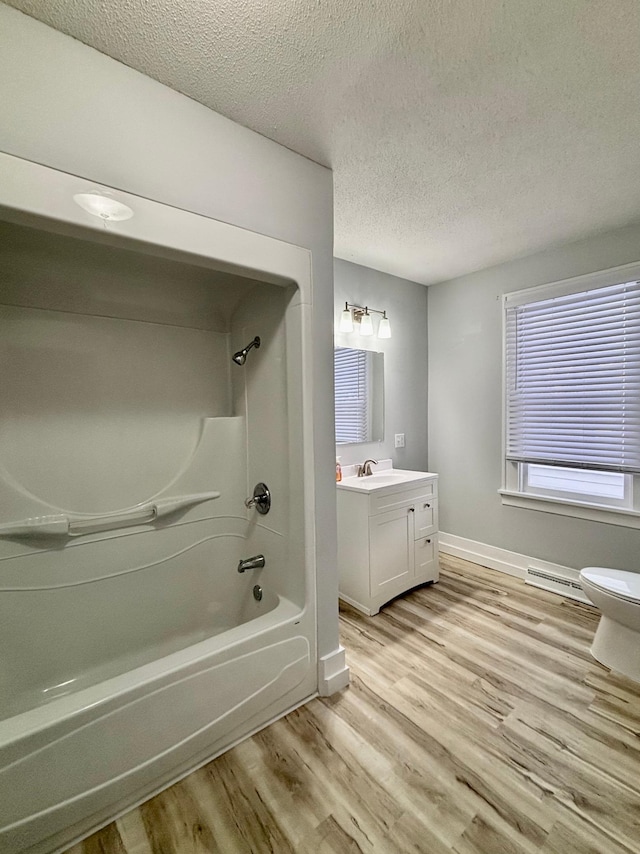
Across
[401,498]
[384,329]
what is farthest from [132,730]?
[384,329]

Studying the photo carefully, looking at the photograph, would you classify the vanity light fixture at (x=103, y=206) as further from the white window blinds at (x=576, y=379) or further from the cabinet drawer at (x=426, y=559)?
the white window blinds at (x=576, y=379)

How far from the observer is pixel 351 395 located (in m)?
2.90

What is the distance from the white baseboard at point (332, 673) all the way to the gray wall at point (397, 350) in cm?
135

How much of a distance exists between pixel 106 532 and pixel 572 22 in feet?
8.11

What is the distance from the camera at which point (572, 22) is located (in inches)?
43.2

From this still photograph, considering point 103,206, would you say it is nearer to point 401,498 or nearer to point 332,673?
point 332,673

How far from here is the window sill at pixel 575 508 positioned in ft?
7.80

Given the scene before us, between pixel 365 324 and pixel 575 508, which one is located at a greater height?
pixel 365 324

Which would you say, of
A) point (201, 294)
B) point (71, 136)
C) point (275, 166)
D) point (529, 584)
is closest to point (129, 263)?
point (201, 294)

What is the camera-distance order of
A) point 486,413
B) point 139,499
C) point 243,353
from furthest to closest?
point 486,413, point 243,353, point 139,499

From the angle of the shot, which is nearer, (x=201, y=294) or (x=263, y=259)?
(x=263, y=259)

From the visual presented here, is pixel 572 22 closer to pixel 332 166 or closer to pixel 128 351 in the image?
pixel 332 166

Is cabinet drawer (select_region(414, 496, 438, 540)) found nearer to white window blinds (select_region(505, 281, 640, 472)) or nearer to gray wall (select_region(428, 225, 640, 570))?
gray wall (select_region(428, 225, 640, 570))

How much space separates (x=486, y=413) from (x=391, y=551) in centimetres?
144
